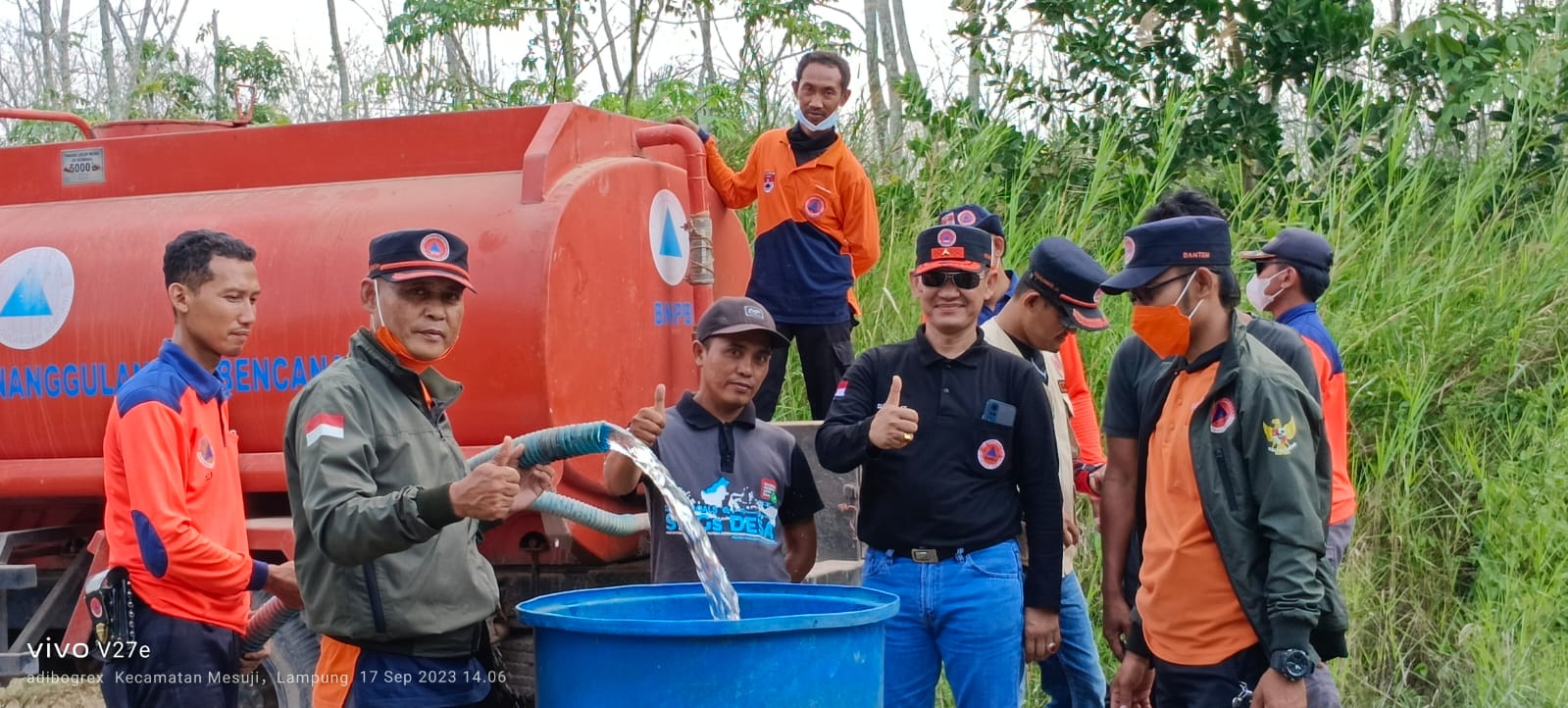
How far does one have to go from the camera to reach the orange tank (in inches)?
172

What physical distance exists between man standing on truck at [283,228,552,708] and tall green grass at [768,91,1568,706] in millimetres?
3511

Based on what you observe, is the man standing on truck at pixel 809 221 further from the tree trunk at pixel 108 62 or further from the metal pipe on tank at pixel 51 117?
the tree trunk at pixel 108 62

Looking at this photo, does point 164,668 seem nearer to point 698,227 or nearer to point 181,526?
point 181,526

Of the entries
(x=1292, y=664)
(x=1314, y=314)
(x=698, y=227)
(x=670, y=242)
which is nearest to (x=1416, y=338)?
(x=1314, y=314)

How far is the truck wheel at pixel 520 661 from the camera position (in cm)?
449

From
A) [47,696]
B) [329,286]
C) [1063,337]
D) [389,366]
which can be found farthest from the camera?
[47,696]

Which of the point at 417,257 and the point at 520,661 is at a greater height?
the point at 417,257

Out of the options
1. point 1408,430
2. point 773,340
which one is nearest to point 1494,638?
point 1408,430

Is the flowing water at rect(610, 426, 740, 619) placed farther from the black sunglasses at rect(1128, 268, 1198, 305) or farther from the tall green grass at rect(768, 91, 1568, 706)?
the tall green grass at rect(768, 91, 1568, 706)

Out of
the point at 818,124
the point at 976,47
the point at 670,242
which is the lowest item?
the point at 670,242

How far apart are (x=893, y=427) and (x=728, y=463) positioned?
45 cm

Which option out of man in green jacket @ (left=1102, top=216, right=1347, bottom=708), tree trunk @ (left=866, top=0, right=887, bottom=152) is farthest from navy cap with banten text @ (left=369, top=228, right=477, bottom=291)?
tree trunk @ (left=866, top=0, right=887, bottom=152)

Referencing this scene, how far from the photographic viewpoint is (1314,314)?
4.49 m

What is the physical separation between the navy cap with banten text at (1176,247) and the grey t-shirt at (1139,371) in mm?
415
